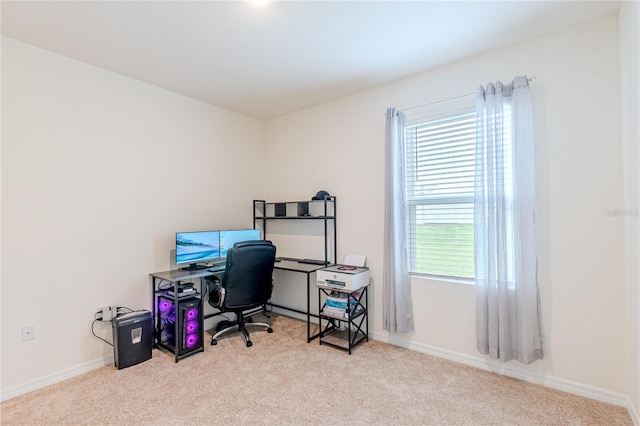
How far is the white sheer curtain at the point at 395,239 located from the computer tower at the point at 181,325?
1.80m

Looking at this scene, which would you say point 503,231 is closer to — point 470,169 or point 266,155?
point 470,169

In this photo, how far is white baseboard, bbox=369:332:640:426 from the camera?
81.1 inches

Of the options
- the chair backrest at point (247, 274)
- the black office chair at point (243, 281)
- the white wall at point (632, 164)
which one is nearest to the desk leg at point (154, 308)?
the black office chair at point (243, 281)

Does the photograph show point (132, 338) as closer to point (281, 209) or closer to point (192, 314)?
point (192, 314)

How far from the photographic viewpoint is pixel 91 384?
2393mm

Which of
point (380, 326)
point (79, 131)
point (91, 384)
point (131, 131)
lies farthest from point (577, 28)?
point (91, 384)

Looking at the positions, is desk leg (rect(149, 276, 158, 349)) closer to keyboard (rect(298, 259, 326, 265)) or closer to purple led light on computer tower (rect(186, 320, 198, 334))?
purple led light on computer tower (rect(186, 320, 198, 334))

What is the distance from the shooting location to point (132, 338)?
8.71 ft

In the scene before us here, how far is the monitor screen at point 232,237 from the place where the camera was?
349 cm

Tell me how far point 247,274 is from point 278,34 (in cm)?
212

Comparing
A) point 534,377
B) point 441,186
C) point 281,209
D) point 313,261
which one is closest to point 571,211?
point 441,186

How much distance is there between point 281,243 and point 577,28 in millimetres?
3492

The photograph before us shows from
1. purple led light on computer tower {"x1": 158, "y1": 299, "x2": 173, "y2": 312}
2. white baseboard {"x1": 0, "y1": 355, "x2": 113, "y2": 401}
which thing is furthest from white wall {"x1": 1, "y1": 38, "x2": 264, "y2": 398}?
purple led light on computer tower {"x1": 158, "y1": 299, "x2": 173, "y2": 312}

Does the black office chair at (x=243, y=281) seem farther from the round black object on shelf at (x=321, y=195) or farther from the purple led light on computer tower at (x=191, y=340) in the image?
the round black object on shelf at (x=321, y=195)
